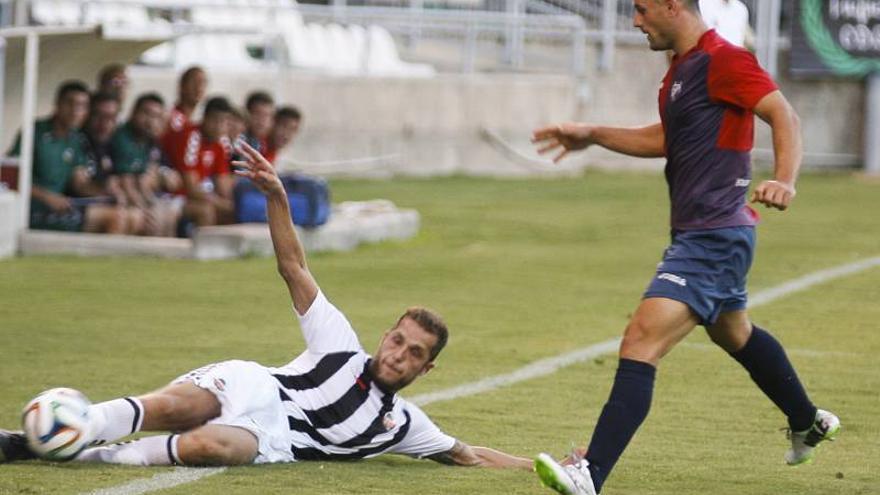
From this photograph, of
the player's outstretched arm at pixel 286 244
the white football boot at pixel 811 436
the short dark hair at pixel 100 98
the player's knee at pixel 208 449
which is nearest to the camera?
the player's knee at pixel 208 449

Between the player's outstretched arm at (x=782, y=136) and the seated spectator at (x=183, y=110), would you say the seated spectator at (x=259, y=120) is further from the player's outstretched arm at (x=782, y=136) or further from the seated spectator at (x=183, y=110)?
the player's outstretched arm at (x=782, y=136)

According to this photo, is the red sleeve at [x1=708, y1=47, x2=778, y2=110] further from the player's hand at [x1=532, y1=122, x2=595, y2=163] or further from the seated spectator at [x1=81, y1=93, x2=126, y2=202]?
the seated spectator at [x1=81, y1=93, x2=126, y2=202]

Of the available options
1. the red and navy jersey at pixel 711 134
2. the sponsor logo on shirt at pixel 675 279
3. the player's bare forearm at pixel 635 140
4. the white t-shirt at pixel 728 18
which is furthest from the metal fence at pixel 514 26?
the sponsor logo on shirt at pixel 675 279

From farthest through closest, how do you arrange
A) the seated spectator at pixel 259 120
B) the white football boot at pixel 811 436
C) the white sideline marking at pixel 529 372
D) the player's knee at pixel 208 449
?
the seated spectator at pixel 259 120 < the white football boot at pixel 811 436 < the player's knee at pixel 208 449 < the white sideline marking at pixel 529 372

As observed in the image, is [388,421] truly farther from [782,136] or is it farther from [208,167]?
[208,167]

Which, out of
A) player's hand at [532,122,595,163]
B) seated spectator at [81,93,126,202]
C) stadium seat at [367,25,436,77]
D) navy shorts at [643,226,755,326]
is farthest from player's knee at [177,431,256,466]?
stadium seat at [367,25,436,77]

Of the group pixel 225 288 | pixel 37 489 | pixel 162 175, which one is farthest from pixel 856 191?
pixel 37 489

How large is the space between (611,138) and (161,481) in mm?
2331

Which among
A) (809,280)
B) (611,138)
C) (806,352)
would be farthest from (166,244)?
(611,138)

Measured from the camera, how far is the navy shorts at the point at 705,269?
21.0 feet

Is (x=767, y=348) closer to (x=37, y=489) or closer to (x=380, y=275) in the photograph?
(x=37, y=489)

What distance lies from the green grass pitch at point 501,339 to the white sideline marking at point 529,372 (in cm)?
8

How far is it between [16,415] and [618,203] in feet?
47.7

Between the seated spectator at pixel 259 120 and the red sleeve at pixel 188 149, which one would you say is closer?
the red sleeve at pixel 188 149
